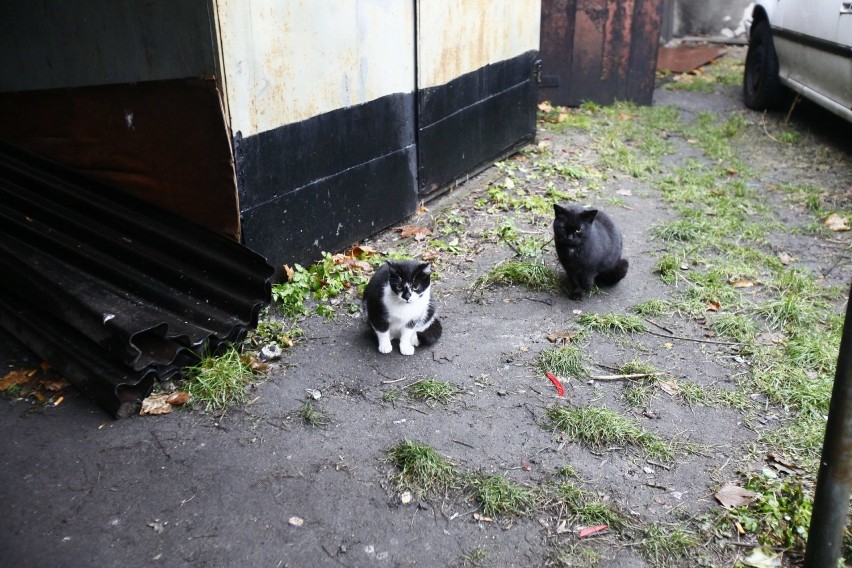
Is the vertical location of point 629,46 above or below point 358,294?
above

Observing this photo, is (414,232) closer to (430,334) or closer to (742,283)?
(430,334)

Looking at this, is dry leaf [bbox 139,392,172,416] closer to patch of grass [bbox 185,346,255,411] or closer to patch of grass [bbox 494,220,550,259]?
patch of grass [bbox 185,346,255,411]

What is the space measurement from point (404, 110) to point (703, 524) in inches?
157

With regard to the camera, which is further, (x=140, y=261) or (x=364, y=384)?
(x=140, y=261)

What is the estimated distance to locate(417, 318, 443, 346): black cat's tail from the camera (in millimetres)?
4527

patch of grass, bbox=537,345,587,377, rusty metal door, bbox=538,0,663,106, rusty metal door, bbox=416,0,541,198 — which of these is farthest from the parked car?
patch of grass, bbox=537,345,587,377

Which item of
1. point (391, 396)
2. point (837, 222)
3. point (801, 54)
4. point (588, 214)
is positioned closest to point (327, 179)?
point (588, 214)

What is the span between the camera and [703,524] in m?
3.15

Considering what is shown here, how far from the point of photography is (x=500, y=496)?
3270mm

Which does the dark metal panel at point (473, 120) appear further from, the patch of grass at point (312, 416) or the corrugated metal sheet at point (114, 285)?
the patch of grass at point (312, 416)

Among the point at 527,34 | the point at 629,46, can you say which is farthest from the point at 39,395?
the point at 629,46

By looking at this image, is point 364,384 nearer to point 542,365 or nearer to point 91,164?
point 542,365

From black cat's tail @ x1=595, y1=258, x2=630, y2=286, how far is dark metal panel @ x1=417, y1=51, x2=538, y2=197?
197 cm

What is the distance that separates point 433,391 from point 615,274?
183 cm
